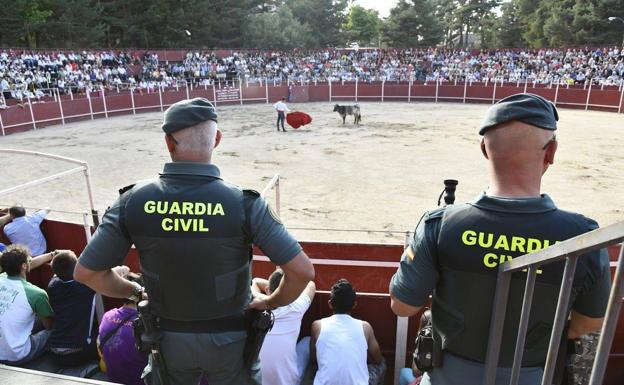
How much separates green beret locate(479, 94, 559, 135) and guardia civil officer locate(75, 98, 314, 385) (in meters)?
0.99

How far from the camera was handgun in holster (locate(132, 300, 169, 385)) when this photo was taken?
212 centimetres

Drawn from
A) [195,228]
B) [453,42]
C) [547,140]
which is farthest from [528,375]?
[453,42]

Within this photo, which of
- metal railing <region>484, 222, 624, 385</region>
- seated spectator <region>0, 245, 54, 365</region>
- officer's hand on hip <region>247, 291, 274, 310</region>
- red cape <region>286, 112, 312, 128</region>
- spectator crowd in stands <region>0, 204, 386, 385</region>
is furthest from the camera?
red cape <region>286, 112, 312, 128</region>

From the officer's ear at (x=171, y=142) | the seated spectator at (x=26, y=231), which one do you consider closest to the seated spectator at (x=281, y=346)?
the officer's ear at (x=171, y=142)

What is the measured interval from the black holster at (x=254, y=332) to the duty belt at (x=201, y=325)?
2.9 inches

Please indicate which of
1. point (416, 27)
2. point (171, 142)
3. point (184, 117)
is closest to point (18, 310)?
point (171, 142)

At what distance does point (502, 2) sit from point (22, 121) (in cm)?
6940

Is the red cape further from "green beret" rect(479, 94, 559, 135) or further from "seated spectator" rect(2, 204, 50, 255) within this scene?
"green beret" rect(479, 94, 559, 135)

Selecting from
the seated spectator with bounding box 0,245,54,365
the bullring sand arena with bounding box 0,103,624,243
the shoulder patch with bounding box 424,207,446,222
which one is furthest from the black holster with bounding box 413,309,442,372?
the seated spectator with bounding box 0,245,54,365

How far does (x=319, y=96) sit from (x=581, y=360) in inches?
1099

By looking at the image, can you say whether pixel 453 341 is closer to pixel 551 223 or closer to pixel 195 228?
pixel 551 223

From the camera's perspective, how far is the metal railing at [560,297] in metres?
0.98

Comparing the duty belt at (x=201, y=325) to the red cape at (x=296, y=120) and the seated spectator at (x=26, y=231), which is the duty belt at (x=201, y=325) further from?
the red cape at (x=296, y=120)

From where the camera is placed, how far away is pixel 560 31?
4681cm
